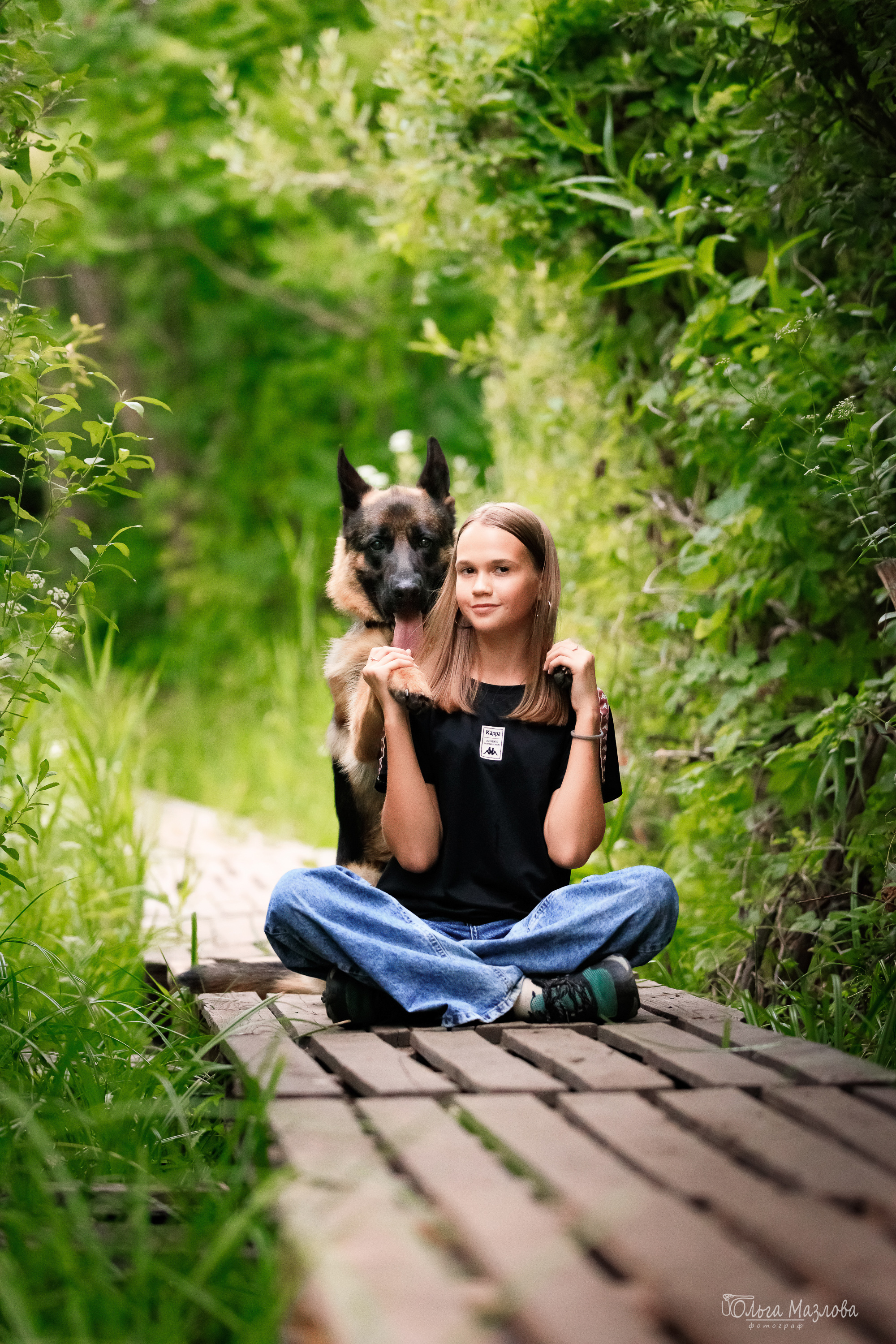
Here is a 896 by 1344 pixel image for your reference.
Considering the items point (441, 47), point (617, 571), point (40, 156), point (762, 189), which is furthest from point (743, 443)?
point (40, 156)

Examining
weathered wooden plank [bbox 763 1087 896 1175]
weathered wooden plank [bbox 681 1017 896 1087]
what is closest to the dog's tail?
weathered wooden plank [bbox 681 1017 896 1087]

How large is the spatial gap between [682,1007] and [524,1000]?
420mm

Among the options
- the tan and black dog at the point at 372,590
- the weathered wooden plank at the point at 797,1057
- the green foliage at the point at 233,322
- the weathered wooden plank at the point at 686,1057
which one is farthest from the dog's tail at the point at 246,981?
the green foliage at the point at 233,322

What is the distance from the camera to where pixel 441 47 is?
165 inches

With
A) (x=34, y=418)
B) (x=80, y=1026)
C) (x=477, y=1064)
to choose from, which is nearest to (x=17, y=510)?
(x=34, y=418)

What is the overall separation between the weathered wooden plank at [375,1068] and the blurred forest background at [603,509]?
0.24m

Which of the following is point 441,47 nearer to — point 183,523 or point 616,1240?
point 616,1240

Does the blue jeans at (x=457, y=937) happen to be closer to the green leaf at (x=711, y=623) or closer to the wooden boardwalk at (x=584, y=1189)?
the wooden boardwalk at (x=584, y=1189)

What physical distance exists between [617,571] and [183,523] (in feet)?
27.3

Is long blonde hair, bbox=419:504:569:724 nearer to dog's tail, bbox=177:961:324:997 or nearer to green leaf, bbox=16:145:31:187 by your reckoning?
dog's tail, bbox=177:961:324:997

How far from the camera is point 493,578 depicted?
299 centimetres

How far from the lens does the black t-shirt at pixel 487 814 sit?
2.95 meters

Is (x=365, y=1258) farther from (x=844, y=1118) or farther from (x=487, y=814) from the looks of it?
(x=487, y=814)

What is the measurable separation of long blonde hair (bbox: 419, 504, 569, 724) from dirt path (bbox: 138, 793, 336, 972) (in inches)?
54.9
